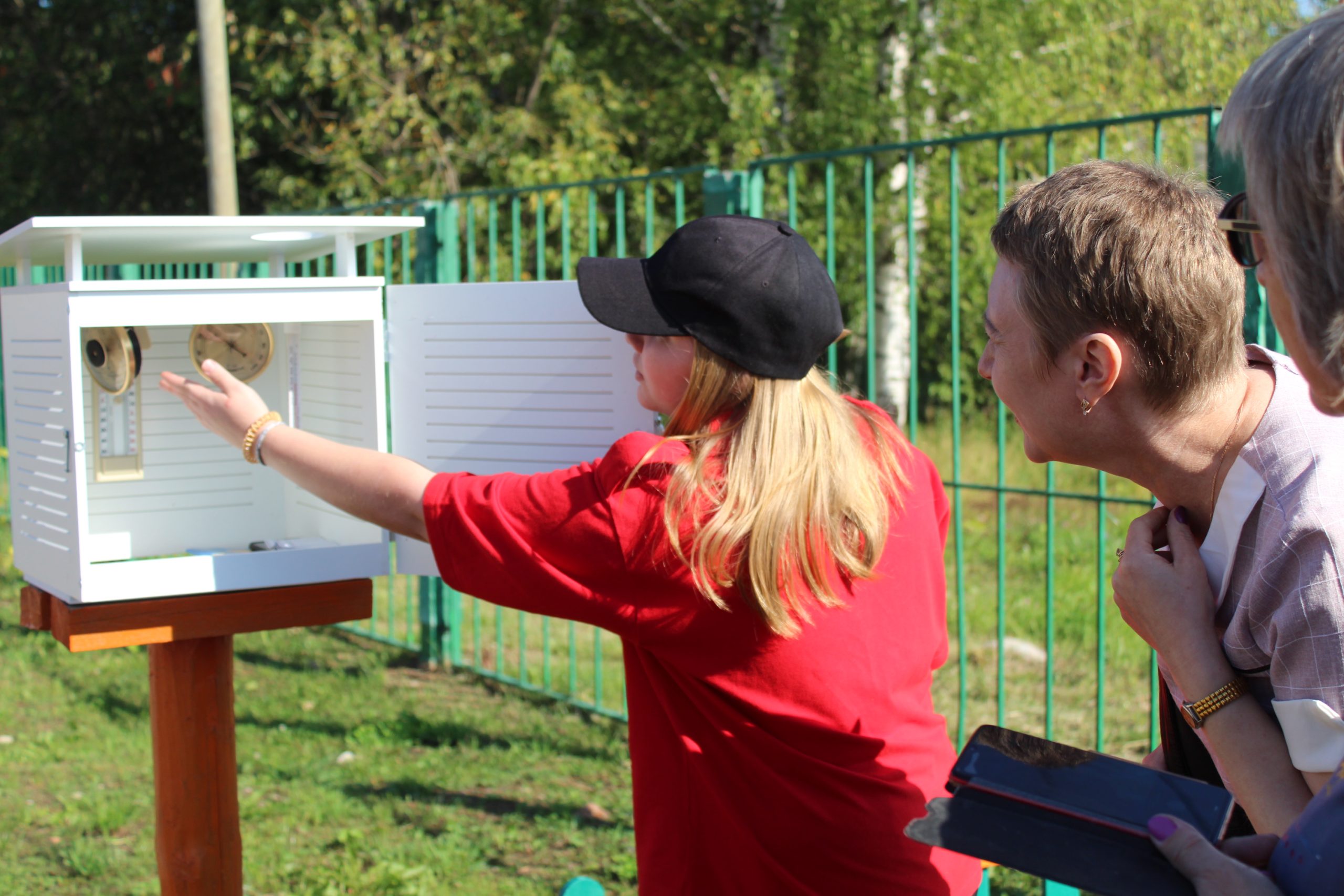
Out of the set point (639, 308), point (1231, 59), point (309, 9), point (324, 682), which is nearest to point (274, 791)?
point (324, 682)

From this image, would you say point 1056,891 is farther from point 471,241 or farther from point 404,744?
point 471,241

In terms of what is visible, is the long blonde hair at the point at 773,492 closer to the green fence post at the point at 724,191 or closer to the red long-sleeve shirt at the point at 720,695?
the red long-sleeve shirt at the point at 720,695

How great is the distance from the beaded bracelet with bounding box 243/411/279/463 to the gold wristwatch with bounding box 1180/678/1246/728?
1.36 m

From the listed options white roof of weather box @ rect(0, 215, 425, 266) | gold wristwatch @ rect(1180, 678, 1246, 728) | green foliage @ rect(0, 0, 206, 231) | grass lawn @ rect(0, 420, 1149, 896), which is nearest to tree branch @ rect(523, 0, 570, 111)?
green foliage @ rect(0, 0, 206, 231)

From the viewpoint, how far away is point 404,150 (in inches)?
377

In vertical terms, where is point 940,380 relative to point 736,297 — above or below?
below

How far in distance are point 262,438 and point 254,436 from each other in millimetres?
20

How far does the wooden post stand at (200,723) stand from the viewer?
2033 millimetres

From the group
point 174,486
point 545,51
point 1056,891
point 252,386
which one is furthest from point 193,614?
point 545,51

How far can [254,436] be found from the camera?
182 cm

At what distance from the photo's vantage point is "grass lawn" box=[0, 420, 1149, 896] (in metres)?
3.21

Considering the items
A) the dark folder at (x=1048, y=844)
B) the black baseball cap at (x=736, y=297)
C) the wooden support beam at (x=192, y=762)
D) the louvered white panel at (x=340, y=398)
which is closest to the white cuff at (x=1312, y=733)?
the dark folder at (x=1048, y=844)

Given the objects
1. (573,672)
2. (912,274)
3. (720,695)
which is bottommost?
(573,672)

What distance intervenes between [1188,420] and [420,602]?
162 inches
